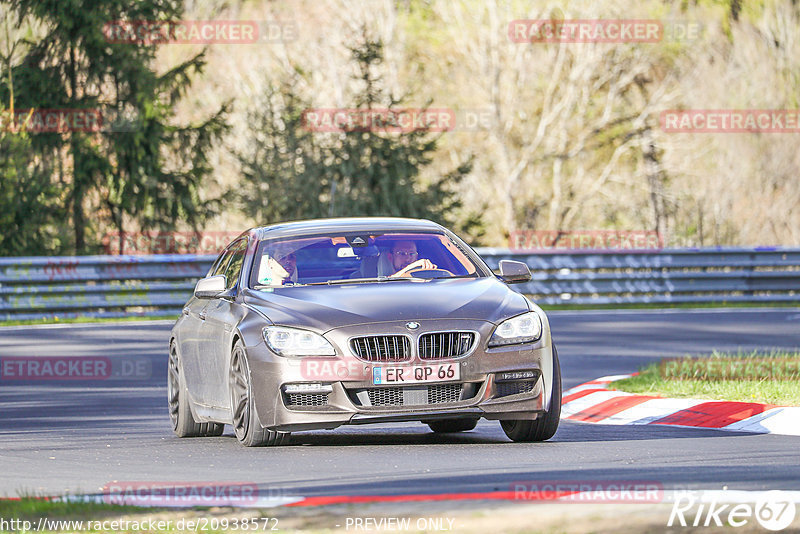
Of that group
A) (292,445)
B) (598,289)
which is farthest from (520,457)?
(598,289)

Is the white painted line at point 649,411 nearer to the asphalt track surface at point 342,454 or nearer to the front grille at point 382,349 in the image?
the asphalt track surface at point 342,454

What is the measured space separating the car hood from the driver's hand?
0.27m

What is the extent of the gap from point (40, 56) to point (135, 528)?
26.8 metres

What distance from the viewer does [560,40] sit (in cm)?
4341

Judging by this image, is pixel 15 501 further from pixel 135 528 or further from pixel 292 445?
pixel 292 445

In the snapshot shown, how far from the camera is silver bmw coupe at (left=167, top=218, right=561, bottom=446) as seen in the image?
9.61m

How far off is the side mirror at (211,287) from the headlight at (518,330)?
209 centimetres

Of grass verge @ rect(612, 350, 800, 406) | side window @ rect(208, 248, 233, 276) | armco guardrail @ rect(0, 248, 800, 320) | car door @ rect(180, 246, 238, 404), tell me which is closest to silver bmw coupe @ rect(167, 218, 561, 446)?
car door @ rect(180, 246, 238, 404)

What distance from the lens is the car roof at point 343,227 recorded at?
11.2 metres

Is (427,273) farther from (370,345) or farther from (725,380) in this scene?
(725,380)

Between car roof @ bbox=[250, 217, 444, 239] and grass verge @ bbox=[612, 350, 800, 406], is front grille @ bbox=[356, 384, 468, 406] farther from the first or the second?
grass verge @ bbox=[612, 350, 800, 406]

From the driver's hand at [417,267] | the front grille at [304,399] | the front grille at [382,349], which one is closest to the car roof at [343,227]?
the driver's hand at [417,267]

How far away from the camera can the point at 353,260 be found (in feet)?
35.6

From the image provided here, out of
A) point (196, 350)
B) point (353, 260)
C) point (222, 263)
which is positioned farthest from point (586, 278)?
point (353, 260)
